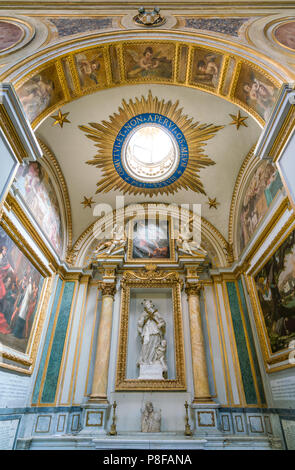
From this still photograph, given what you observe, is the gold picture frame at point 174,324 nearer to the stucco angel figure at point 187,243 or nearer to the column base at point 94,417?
the column base at point 94,417

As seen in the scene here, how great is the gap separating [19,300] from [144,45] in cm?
680

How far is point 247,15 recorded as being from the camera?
675 cm

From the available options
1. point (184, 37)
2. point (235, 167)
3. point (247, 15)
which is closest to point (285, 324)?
point (235, 167)

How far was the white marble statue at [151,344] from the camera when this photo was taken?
8508 mm

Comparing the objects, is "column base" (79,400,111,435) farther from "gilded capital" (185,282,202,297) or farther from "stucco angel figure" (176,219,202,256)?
"stucco angel figure" (176,219,202,256)

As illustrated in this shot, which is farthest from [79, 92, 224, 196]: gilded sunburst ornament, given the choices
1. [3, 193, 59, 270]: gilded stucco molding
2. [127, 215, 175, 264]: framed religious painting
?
[3, 193, 59, 270]: gilded stucco molding

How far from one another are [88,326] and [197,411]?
411 centimetres

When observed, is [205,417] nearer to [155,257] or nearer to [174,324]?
[174,324]

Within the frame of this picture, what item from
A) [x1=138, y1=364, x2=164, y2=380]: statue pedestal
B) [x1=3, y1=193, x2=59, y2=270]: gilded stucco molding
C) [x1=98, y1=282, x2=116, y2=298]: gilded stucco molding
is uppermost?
[x1=3, y1=193, x2=59, y2=270]: gilded stucco molding

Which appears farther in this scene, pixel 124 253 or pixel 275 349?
pixel 124 253

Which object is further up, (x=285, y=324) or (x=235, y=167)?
(x=235, y=167)

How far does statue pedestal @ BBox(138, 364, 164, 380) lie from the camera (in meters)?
8.37

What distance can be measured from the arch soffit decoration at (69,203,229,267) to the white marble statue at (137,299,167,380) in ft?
9.57

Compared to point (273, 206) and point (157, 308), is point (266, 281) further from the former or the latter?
point (157, 308)
